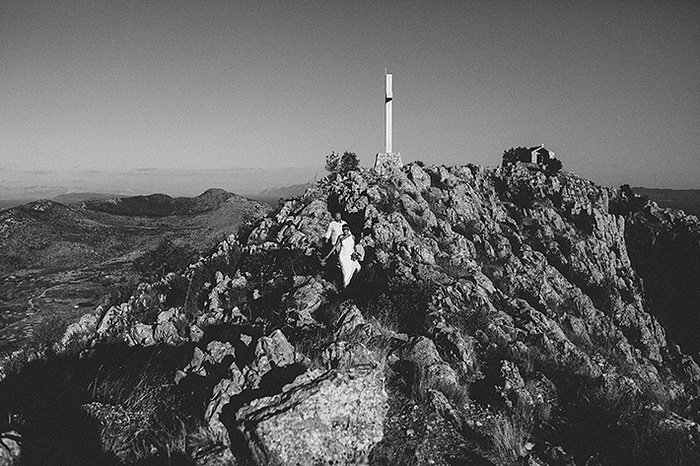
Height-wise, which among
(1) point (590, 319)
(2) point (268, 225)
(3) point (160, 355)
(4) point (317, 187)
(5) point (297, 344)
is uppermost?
(4) point (317, 187)

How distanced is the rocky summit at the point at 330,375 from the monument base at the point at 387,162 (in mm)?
7201

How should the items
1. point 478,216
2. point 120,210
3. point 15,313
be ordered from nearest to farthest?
point 15,313 < point 478,216 < point 120,210

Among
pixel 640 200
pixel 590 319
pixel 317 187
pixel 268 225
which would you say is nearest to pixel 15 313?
pixel 268 225

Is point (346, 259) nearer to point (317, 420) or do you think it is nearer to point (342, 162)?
point (317, 420)

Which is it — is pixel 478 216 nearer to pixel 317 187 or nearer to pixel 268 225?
pixel 317 187

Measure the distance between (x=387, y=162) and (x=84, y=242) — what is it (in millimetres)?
23095

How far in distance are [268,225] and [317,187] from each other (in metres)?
6.06

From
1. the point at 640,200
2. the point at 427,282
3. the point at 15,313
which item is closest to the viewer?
the point at 427,282

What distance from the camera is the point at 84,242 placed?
88.3ft

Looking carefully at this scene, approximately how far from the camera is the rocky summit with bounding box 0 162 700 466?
179 inches

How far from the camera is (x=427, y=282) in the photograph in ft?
34.6

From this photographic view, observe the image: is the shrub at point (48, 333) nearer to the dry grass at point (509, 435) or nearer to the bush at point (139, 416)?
the bush at point (139, 416)

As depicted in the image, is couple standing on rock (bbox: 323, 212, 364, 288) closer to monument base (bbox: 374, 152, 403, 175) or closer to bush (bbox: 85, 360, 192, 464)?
bush (bbox: 85, 360, 192, 464)

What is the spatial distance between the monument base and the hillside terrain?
8539mm
